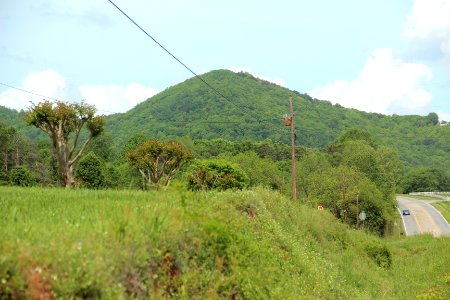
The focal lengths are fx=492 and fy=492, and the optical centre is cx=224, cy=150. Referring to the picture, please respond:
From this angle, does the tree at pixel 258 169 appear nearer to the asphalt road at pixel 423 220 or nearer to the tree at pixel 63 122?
the asphalt road at pixel 423 220

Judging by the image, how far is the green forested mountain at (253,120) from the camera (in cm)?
10262

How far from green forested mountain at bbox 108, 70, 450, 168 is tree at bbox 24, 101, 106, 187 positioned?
6537 cm

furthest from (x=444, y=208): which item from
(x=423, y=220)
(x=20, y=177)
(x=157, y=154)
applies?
(x=20, y=177)

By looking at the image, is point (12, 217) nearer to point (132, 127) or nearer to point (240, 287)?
point (240, 287)

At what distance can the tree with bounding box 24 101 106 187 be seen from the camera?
2591 centimetres

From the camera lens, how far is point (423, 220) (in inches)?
3558

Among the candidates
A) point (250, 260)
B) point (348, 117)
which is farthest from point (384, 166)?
point (250, 260)

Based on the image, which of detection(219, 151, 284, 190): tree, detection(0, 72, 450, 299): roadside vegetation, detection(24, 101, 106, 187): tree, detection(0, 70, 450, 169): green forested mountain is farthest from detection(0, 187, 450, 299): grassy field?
detection(0, 70, 450, 169): green forested mountain

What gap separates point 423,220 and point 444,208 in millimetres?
17671

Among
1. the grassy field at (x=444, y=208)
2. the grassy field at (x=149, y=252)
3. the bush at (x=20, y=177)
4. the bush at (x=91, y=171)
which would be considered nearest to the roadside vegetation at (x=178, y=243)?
the grassy field at (x=149, y=252)

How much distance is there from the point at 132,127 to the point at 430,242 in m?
72.2

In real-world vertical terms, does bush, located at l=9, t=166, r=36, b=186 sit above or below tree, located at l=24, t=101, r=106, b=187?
below

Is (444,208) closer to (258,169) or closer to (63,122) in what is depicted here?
(258,169)

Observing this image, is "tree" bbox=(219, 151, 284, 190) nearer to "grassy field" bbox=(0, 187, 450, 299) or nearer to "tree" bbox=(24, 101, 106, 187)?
"tree" bbox=(24, 101, 106, 187)
